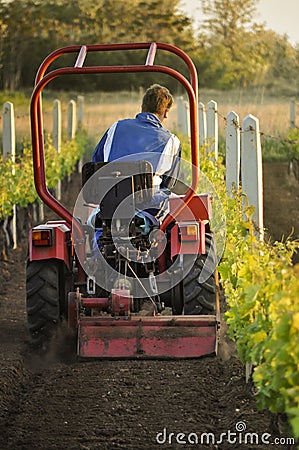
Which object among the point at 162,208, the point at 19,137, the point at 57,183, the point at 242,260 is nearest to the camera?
the point at 242,260

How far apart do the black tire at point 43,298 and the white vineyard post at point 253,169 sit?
1391mm

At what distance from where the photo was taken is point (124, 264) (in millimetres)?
6887

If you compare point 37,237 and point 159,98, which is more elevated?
point 159,98

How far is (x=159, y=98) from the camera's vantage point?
289 inches

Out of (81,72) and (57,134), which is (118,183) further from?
(57,134)

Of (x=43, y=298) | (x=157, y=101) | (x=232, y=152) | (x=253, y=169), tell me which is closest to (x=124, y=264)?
(x=43, y=298)

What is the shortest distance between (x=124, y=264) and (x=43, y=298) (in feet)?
2.07

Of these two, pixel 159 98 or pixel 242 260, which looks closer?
pixel 242 260

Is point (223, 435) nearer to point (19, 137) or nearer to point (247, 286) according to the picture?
point (247, 286)

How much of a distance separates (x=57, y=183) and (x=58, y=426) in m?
11.2

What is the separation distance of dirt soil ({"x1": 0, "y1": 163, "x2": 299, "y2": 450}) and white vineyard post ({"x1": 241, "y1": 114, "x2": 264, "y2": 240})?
93cm

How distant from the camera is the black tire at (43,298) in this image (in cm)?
716

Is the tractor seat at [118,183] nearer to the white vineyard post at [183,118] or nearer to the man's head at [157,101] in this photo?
the man's head at [157,101]

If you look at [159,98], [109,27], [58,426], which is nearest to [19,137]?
[159,98]
